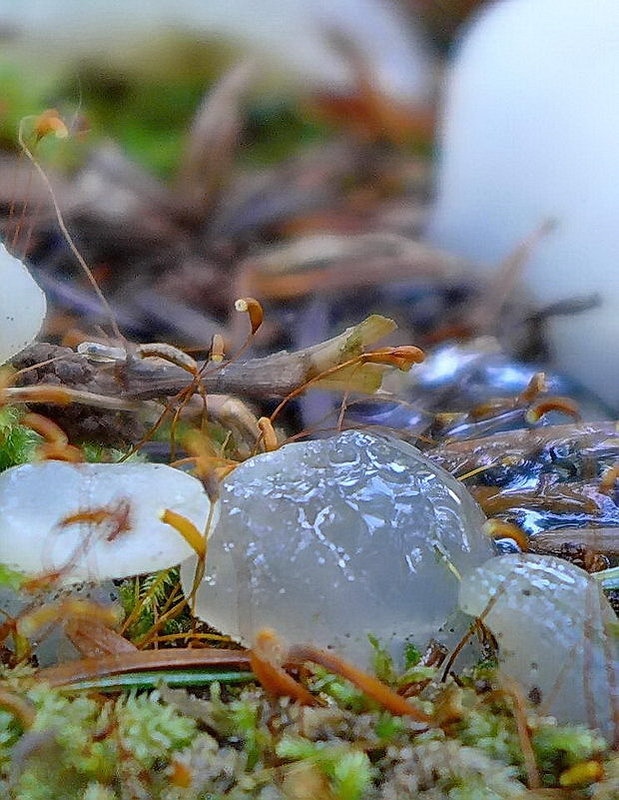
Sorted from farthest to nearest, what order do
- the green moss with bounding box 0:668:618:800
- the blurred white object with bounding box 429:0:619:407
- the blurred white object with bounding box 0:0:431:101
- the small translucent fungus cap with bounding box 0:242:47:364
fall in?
the blurred white object with bounding box 0:0:431:101
the blurred white object with bounding box 429:0:619:407
the small translucent fungus cap with bounding box 0:242:47:364
the green moss with bounding box 0:668:618:800

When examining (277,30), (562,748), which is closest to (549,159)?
(277,30)

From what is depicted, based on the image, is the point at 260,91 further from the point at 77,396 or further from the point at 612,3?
the point at 77,396

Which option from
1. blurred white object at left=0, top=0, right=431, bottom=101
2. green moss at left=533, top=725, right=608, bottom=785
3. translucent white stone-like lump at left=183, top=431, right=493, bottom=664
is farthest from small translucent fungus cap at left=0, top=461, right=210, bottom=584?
blurred white object at left=0, top=0, right=431, bottom=101

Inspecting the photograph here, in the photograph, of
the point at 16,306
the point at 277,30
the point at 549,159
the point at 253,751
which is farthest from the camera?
the point at 277,30

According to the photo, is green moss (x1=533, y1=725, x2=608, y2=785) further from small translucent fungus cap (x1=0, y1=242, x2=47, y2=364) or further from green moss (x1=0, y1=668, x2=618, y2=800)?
small translucent fungus cap (x1=0, y1=242, x2=47, y2=364)

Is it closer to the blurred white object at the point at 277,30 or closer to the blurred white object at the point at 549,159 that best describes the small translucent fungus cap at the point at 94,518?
the blurred white object at the point at 549,159

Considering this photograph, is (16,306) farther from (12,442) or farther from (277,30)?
(277,30)
